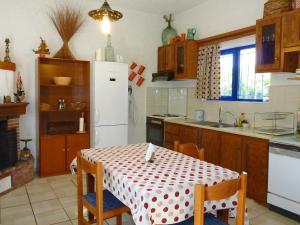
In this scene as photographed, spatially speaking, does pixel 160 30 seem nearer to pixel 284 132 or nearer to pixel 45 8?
pixel 45 8

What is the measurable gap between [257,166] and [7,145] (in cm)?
324

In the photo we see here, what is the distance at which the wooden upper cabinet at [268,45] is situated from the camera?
2.99 meters

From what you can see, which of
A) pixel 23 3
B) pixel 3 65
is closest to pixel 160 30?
pixel 23 3

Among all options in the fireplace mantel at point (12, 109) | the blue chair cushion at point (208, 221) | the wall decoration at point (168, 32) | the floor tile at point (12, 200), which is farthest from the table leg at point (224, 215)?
the wall decoration at point (168, 32)

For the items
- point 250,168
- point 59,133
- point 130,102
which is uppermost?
point 130,102

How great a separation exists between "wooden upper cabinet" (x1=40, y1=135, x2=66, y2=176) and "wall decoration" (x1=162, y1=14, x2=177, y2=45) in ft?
8.65

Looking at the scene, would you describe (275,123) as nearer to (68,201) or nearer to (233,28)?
(233,28)

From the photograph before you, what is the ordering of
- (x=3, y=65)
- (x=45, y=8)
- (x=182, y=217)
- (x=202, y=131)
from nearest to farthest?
(x=182, y=217), (x=3, y=65), (x=202, y=131), (x=45, y=8)

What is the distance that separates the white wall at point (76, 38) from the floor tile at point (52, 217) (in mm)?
1686

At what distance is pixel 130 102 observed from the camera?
5016 millimetres

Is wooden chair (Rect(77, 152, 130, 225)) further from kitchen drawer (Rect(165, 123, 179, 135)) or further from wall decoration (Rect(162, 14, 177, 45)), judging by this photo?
wall decoration (Rect(162, 14, 177, 45))

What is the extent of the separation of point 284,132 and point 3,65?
12.2 feet

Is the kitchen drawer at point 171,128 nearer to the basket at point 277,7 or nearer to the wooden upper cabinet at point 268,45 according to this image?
the wooden upper cabinet at point 268,45

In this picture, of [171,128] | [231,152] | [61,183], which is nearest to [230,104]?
[231,152]
